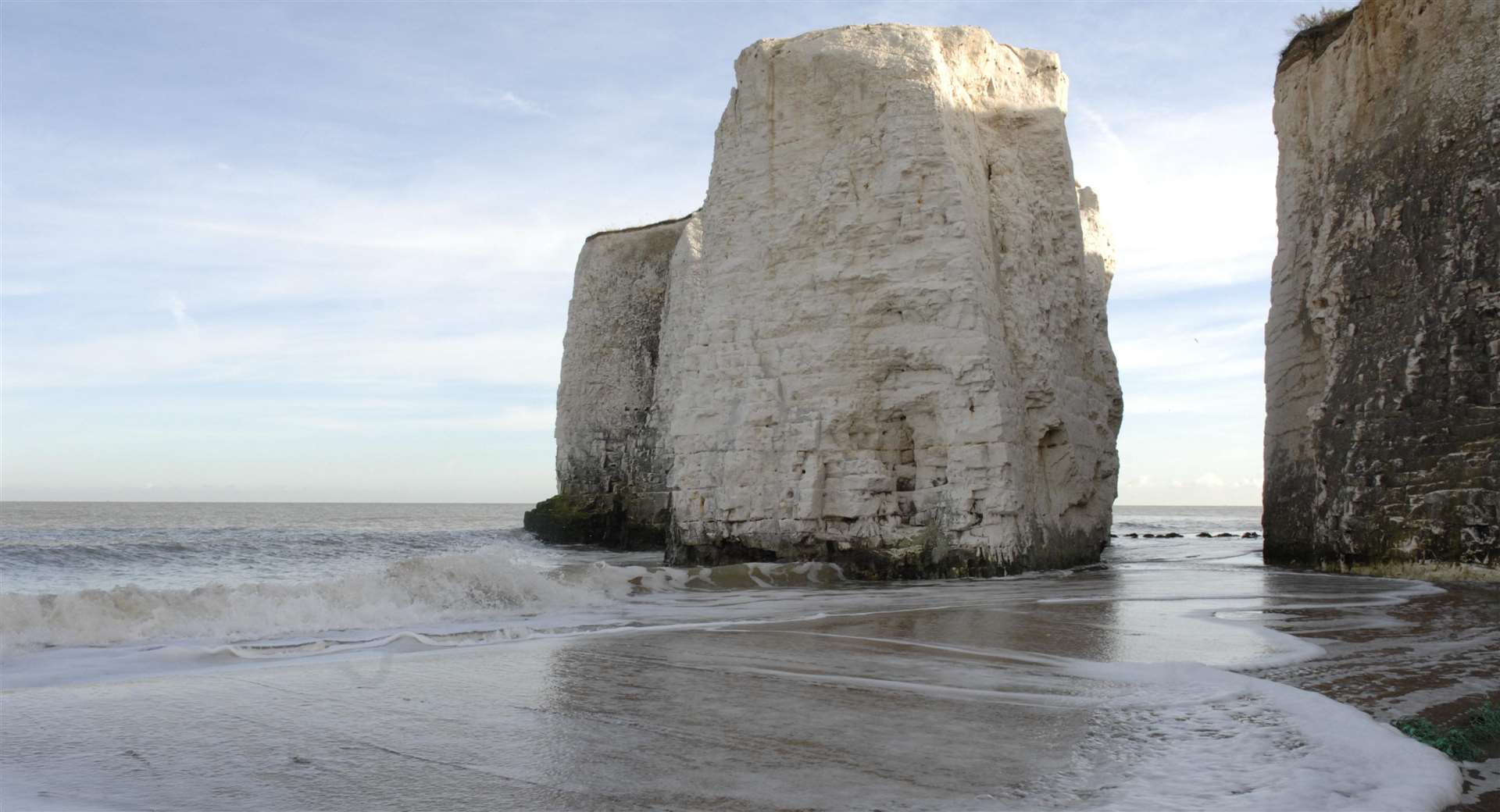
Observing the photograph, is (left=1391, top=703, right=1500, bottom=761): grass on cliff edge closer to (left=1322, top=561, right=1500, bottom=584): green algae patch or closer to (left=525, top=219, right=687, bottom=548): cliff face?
(left=1322, top=561, right=1500, bottom=584): green algae patch

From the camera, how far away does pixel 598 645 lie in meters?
6.40

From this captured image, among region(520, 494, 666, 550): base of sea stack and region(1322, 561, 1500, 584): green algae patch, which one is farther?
region(520, 494, 666, 550): base of sea stack

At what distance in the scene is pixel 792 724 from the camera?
407 centimetres

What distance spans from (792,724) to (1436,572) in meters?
9.27

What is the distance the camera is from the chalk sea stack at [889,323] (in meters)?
12.6

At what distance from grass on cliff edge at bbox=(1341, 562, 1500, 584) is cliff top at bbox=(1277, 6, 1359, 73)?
6.96 metres

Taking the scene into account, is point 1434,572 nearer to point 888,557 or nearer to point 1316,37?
point 888,557

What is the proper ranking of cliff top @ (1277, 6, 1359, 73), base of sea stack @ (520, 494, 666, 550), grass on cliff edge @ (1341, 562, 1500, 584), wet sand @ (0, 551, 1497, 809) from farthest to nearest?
base of sea stack @ (520, 494, 666, 550) < cliff top @ (1277, 6, 1359, 73) < grass on cliff edge @ (1341, 562, 1500, 584) < wet sand @ (0, 551, 1497, 809)

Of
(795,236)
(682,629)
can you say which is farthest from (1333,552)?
(682,629)

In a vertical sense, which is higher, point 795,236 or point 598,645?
point 795,236

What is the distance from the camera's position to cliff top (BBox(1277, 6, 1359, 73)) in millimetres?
14438

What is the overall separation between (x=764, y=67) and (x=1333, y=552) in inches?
355

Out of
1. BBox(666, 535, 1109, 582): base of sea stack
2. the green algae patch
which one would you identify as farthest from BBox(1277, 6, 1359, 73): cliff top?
BBox(666, 535, 1109, 582): base of sea stack

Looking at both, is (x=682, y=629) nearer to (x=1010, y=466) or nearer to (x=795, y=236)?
(x=1010, y=466)
